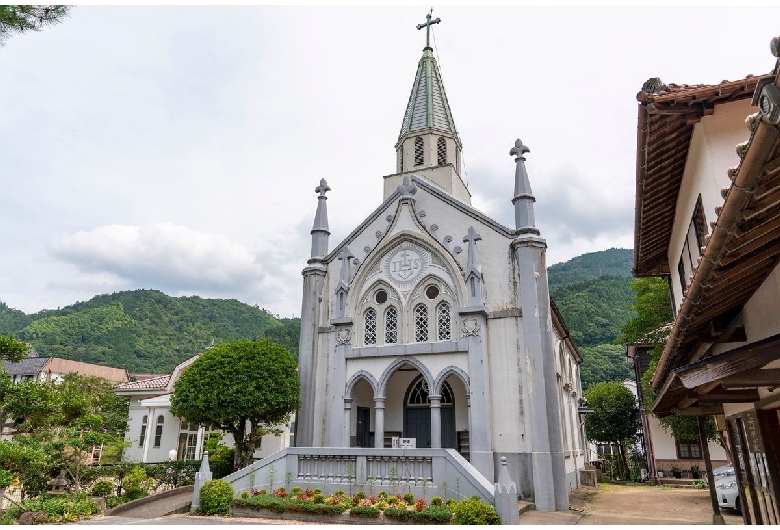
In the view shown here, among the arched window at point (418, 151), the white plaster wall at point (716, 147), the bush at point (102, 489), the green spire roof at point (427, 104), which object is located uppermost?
the green spire roof at point (427, 104)

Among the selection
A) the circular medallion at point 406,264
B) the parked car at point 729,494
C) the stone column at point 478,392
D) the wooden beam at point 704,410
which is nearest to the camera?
the wooden beam at point 704,410

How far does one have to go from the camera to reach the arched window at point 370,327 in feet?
66.3

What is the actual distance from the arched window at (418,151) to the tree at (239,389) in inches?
440

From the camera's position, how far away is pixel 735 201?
3.61 m

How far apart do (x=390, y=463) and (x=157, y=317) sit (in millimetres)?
70743

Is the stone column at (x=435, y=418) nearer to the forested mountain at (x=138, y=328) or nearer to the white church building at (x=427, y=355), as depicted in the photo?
the white church building at (x=427, y=355)

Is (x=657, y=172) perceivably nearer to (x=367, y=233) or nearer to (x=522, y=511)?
(x=522, y=511)

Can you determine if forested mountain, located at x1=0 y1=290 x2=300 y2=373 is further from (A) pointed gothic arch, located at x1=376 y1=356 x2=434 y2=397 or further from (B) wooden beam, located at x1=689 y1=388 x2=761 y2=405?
(B) wooden beam, located at x1=689 y1=388 x2=761 y2=405

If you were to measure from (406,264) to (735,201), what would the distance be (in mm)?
17013

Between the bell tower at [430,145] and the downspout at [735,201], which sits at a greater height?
the bell tower at [430,145]

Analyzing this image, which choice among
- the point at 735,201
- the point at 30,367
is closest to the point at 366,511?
the point at 735,201

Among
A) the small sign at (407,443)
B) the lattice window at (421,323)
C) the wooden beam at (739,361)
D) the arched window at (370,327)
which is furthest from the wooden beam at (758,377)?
the arched window at (370,327)

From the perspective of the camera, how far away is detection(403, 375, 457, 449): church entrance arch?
19.6 m

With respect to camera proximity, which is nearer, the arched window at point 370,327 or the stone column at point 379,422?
the stone column at point 379,422
